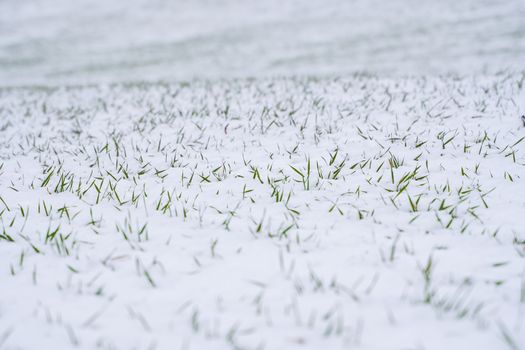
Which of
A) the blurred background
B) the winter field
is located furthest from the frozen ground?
the blurred background

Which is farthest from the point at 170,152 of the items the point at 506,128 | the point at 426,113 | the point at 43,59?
the point at 43,59

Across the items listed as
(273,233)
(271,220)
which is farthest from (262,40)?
(273,233)

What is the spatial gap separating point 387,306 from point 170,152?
2.99m

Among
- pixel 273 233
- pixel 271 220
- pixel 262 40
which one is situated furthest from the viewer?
pixel 262 40

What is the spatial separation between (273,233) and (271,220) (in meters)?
0.17

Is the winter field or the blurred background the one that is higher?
the blurred background

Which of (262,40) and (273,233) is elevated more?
(262,40)

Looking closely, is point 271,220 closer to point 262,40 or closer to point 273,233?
point 273,233

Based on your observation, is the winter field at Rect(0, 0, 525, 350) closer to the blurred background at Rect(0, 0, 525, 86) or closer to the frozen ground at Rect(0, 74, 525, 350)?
the frozen ground at Rect(0, 74, 525, 350)

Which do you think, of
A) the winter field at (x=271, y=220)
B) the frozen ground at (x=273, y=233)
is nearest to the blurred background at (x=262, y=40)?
the winter field at (x=271, y=220)

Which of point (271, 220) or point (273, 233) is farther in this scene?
point (271, 220)

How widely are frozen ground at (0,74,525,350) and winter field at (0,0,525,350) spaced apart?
13 millimetres

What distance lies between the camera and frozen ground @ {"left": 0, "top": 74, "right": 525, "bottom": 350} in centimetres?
176

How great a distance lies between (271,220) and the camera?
2.66 m
